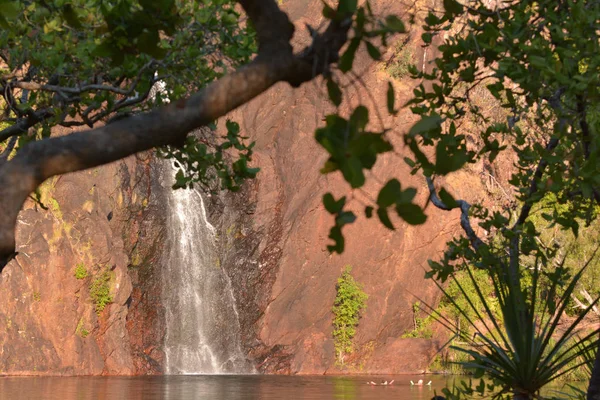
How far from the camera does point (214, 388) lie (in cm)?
2894

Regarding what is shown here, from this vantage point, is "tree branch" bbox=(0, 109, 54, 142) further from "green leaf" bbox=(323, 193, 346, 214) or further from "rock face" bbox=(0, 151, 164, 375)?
"rock face" bbox=(0, 151, 164, 375)

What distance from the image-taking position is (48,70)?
11.3m

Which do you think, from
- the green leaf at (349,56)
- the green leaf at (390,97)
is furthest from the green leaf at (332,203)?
the green leaf at (349,56)

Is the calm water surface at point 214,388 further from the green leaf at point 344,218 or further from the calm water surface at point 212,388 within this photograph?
the green leaf at point 344,218

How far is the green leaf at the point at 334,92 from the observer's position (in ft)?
10.3

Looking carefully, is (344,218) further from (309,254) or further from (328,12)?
(309,254)

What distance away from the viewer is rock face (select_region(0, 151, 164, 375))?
3275 centimetres

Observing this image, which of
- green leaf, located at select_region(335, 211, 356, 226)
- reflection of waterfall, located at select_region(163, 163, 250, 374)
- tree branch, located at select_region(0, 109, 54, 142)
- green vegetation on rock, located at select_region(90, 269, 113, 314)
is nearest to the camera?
green leaf, located at select_region(335, 211, 356, 226)

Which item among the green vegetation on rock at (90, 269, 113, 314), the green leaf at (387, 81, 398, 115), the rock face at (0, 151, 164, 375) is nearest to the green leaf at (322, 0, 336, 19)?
the green leaf at (387, 81, 398, 115)

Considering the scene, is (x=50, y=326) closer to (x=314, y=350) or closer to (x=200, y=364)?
(x=200, y=364)

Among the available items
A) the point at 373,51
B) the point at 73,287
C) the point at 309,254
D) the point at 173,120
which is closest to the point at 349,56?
the point at 373,51

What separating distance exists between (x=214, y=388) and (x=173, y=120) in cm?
2635

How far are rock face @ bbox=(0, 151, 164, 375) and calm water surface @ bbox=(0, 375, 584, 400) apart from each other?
166cm

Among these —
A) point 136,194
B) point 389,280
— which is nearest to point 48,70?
point 136,194
